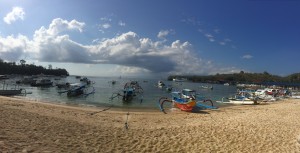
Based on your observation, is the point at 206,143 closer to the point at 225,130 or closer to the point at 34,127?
the point at 225,130

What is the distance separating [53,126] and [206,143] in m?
8.10

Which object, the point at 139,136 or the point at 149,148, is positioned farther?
the point at 139,136

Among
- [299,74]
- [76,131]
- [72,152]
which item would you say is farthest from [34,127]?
[299,74]

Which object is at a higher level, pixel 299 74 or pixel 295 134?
pixel 299 74

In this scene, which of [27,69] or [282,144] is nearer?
[282,144]

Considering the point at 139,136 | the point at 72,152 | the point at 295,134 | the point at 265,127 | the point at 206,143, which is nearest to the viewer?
the point at 72,152

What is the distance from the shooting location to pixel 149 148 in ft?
31.9

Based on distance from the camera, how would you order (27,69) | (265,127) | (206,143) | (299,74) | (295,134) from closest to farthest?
(206,143) < (295,134) < (265,127) < (27,69) < (299,74)

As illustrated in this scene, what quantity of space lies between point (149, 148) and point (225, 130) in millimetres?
5922

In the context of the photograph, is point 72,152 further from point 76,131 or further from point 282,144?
point 282,144

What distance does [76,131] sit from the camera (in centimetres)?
1179

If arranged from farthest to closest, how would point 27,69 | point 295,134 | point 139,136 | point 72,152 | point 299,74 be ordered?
point 299,74 < point 27,69 < point 295,134 < point 139,136 < point 72,152

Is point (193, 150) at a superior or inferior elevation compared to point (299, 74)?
inferior

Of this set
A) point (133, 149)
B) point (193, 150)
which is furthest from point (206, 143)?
point (133, 149)
